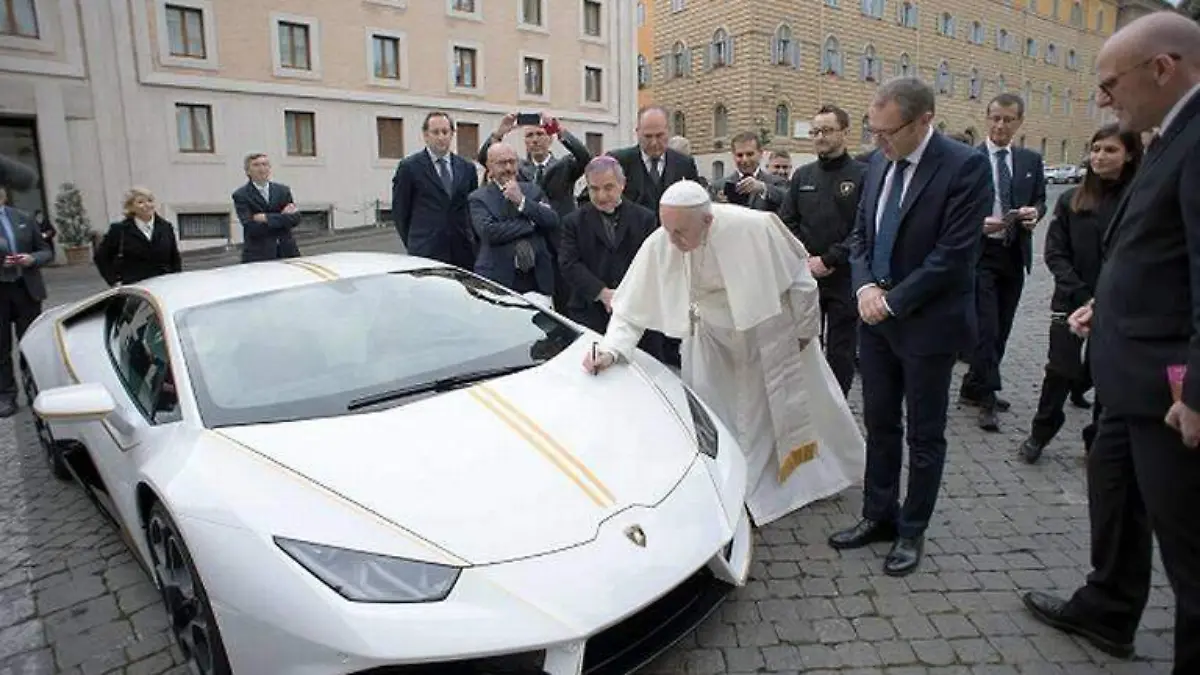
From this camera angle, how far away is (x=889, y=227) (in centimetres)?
303

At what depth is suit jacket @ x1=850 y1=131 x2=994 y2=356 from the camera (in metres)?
2.84

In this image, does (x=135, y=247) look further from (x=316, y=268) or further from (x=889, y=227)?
(x=889, y=227)

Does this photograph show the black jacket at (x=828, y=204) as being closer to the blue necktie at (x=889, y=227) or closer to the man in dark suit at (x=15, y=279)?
the blue necktie at (x=889, y=227)

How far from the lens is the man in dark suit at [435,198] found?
6.06 m

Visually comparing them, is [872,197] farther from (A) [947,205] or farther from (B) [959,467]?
(B) [959,467]

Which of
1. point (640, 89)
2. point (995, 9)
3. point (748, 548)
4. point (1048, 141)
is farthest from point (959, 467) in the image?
point (1048, 141)

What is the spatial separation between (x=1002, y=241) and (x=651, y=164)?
2316 mm

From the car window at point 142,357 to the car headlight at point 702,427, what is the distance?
71.3 inches

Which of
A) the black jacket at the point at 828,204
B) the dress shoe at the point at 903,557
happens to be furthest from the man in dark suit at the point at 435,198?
the dress shoe at the point at 903,557

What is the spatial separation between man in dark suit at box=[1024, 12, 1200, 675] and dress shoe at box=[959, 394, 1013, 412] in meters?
2.99

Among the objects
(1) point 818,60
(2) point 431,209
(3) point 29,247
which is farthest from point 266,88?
(1) point 818,60

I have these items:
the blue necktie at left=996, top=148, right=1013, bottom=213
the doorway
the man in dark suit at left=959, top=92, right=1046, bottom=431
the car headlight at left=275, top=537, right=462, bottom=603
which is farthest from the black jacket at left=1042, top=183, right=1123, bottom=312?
the doorway

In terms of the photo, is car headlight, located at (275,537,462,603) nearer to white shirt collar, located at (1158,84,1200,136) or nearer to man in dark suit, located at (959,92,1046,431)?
white shirt collar, located at (1158,84,1200,136)

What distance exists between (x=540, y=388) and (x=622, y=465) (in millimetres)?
521
